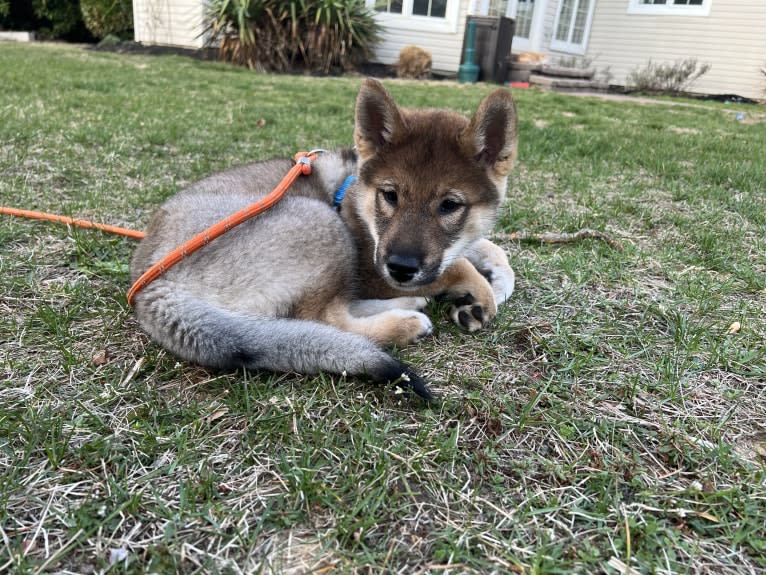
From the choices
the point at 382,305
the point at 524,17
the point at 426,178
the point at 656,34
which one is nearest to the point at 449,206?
the point at 426,178

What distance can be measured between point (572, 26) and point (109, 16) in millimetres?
17782

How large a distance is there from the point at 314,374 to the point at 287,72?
14.5 m

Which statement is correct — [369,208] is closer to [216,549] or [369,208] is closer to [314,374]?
[314,374]

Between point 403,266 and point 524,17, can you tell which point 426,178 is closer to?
point 403,266

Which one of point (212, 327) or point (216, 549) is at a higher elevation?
point (212, 327)

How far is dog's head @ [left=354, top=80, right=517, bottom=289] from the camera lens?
2445mm

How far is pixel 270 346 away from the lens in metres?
1.96

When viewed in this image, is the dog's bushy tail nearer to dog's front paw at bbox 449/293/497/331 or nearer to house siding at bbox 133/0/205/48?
dog's front paw at bbox 449/293/497/331

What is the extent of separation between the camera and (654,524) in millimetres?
1464

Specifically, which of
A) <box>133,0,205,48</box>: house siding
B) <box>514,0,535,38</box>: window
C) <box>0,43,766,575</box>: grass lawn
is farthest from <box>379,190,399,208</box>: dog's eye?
<box>514,0,535,38</box>: window

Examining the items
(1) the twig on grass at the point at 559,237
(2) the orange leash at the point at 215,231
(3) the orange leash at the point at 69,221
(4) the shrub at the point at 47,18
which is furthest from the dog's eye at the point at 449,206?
(4) the shrub at the point at 47,18

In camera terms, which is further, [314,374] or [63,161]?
[63,161]

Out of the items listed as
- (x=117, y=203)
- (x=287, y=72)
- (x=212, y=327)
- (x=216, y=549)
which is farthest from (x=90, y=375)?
(x=287, y=72)

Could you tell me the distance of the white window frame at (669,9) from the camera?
17656 millimetres
